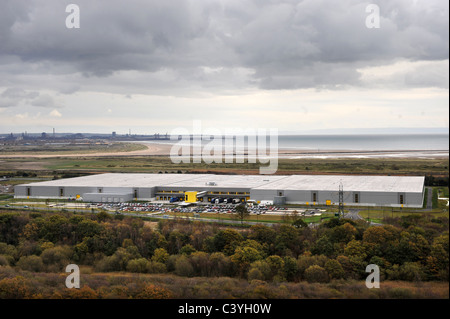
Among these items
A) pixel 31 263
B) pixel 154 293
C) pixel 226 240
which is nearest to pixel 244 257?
pixel 226 240

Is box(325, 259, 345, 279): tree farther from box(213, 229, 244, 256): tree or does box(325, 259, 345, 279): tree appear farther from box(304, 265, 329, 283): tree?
box(213, 229, 244, 256): tree

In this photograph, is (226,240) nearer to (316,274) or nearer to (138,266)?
(138,266)

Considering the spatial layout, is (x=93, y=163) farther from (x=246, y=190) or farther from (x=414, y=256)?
(x=414, y=256)

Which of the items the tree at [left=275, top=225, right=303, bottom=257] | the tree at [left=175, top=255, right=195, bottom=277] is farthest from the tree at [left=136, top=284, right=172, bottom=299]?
the tree at [left=275, top=225, right=303, bottom=257]

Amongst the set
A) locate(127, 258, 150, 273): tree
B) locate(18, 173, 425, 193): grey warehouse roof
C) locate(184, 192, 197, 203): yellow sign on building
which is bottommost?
locate(127, 258, 150, 273): tree

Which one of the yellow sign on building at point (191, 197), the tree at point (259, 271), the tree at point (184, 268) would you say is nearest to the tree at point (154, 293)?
the tree at point (184, 268)

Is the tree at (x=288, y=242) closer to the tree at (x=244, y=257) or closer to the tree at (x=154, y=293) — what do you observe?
the tree at (x=244, y=257)
